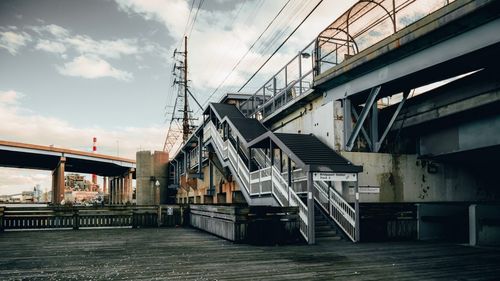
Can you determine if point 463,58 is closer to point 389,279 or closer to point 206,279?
point 389,279

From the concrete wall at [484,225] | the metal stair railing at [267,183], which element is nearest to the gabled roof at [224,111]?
the metal stair railing at [267,183]

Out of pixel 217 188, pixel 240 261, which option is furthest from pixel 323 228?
pixel 217 188

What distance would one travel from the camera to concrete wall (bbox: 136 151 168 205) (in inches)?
2076

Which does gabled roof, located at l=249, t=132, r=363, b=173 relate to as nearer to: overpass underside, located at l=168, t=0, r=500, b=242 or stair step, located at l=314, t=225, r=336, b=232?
overpass underside, located at l=168, t=0, r=500, b=242

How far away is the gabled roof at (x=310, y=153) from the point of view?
14125 millimetres

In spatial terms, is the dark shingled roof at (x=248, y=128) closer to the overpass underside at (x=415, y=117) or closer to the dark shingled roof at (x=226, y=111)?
the overpass underside at (x=415, y=117)

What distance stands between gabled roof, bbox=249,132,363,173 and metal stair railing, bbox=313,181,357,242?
1.24m

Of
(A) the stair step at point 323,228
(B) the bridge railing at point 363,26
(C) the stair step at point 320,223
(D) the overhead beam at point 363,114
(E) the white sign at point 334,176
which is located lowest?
(A) the stair step at point 323,228

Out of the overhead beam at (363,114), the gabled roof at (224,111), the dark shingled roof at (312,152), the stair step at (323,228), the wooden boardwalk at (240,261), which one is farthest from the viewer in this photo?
the gabled roof at (224,111)

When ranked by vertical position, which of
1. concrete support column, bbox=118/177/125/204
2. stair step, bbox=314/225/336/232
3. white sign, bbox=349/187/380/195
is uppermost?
white sign, bbox=349/187/380/195

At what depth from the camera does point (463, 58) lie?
12.1 metres

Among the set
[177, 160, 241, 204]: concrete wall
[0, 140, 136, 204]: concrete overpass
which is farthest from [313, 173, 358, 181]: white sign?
[0, 140, 136, 204]: concrete overpass

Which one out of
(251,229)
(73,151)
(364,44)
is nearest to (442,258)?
(251,229)

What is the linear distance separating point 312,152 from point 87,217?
12560 millimetres
